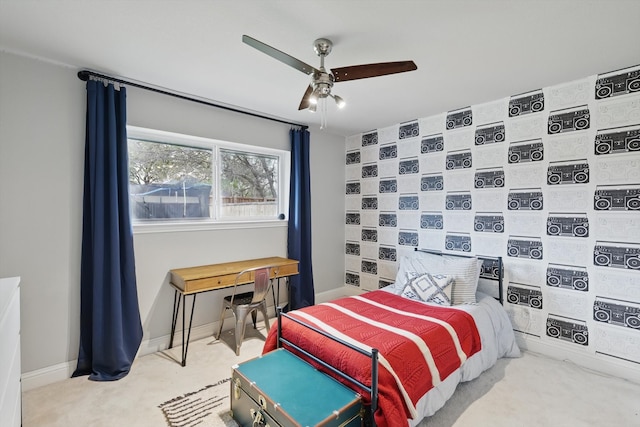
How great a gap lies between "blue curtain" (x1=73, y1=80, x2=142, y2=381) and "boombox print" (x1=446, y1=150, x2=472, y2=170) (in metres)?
3.38

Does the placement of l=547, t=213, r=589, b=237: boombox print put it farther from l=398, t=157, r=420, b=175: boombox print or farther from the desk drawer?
the desk drawer

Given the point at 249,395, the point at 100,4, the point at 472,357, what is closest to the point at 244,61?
the point at 100,4

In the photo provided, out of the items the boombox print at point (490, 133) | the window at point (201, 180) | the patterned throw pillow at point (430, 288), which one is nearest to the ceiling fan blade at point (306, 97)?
the window at point (201, 180)

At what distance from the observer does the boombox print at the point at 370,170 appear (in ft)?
13.9

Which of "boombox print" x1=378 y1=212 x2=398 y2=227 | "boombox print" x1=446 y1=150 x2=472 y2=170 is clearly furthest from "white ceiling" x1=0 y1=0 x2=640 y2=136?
"boombox print" x1=378 y1=212 x2=398 y2=227

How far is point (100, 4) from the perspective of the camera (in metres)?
1.68

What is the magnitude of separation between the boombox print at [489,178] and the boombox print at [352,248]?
6.11ft

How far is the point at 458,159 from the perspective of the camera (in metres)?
3.42

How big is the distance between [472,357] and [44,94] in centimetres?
394

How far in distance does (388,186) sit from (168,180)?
2.70m

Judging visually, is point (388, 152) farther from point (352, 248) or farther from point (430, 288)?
point (430, 288)

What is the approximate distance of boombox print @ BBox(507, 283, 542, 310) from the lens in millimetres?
2887

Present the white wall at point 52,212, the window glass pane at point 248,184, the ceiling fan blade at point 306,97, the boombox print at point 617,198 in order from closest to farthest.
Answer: the ceiling fan blade at point 306,97
the white wall at point 52,212
the boombox print at point 617,198
the window glass pane at point 248,184

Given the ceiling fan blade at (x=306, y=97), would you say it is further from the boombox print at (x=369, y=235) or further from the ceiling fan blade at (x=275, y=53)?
the boombox print at (x=369, y=235)
